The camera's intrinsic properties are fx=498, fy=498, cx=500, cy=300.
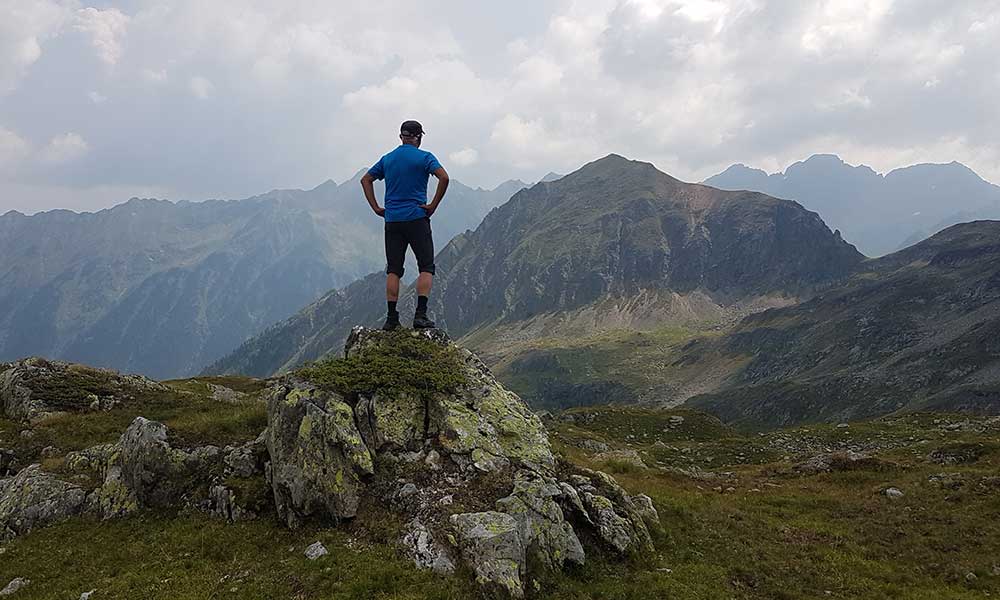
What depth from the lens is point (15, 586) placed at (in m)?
13.1

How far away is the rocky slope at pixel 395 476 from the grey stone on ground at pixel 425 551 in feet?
0.11

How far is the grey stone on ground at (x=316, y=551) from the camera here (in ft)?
43.3

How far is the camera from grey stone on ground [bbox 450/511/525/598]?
12312 millimetres

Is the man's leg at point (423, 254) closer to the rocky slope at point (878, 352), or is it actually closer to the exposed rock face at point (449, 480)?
the exposed rock face at point (449, 480)

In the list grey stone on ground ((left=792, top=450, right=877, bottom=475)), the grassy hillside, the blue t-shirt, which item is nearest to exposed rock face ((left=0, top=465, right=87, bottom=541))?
the grassy hillside

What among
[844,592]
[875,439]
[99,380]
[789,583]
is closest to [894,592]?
[844,592]

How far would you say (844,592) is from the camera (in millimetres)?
15523

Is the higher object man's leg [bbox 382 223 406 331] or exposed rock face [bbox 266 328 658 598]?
man's leg [bbox 382 223 406 331]

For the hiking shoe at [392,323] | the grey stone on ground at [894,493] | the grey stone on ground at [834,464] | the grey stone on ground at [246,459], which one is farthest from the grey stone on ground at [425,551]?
the grey stone on ground at [834,464]

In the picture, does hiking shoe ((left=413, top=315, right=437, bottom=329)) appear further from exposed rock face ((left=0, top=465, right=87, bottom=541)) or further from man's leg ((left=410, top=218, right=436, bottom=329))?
exposed rock face ((left=0, top=465, right=87, bottom=541))

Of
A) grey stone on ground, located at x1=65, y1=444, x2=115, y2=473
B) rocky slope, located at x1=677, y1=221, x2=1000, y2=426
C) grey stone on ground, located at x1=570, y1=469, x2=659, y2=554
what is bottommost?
rocky slope, located at x1=677, y1=221, x2=1000, y2=426

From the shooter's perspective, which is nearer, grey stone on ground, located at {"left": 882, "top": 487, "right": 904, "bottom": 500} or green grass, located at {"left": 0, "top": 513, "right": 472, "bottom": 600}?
green grass, located at {"left": 0, "top": 513, "right": 472, "bottom": 600}

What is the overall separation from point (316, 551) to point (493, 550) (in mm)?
4771

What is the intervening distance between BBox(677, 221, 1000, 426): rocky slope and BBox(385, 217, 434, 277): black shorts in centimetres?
10892
